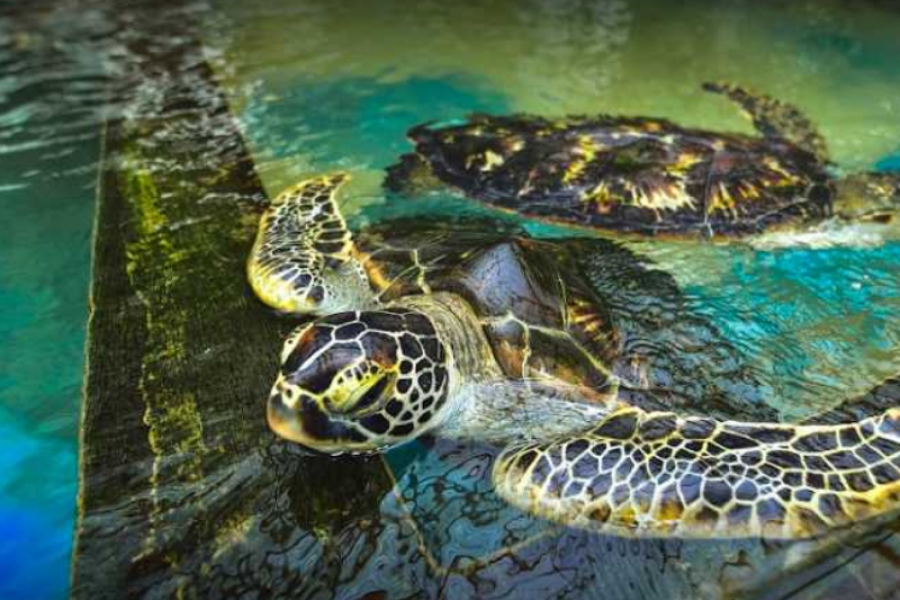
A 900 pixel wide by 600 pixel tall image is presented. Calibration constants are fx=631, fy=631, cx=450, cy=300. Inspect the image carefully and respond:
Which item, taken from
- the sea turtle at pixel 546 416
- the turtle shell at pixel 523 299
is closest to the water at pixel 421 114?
the sea turtle at pixel 546 416

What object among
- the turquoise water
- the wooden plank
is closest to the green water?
the wooden plank

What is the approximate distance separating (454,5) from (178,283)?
648 cm

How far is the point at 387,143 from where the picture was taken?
16.1 feet

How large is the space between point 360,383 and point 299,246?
4.72 feet

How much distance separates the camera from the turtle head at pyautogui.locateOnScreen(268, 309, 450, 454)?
2154mm

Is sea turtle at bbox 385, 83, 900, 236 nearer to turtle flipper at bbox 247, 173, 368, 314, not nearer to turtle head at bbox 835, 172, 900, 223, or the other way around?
turtle head at bbox 835, 172, 900, 223

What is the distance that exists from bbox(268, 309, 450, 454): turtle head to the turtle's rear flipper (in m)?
3.72

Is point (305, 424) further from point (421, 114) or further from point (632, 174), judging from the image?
point (421, 114)

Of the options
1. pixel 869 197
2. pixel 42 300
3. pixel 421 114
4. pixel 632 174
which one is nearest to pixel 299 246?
pixel 42 300

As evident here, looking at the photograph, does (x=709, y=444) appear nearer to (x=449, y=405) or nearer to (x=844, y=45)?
(x=449, y=405)

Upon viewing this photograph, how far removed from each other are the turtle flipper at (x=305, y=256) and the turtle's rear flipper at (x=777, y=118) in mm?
3428

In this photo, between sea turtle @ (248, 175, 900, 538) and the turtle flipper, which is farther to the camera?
the turtle flipper

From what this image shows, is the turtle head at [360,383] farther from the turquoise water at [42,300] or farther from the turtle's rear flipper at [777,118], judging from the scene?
the turtle's rear flipper at [777,118]

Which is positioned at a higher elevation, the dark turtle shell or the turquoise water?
the dark turtle shell
